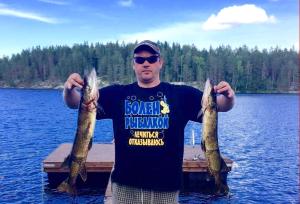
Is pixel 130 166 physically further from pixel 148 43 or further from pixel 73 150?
pixel 148 43

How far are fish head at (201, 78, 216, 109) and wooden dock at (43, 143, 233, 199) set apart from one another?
13.2 metres

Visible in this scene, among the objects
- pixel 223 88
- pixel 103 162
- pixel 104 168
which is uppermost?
pixel 223 88

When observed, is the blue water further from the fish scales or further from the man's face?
the man's face

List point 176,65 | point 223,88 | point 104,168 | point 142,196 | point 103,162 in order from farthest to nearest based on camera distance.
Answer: point 176,65 < point 103,162 < point 104,168 < point 142,196 < point 223,88

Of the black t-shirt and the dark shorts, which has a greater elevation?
the black t-shirt

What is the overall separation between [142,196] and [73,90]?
1859mm

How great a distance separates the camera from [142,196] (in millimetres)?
5648

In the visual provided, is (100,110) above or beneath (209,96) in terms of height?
beneath

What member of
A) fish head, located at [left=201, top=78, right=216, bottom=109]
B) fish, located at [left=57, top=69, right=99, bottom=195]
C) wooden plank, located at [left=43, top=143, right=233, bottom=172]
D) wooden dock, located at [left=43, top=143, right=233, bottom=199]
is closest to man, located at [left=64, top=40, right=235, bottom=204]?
fish head, located at [left=201, top=78, right=216, bottom=109]

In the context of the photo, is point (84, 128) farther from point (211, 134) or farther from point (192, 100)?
point (211, 134)

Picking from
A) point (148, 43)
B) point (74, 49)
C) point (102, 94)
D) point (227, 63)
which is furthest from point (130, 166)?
point (74, 49)

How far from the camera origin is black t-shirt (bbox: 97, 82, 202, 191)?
5484 millimetres

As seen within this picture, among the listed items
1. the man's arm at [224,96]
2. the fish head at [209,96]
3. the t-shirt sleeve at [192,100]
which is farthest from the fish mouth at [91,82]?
the man's arm at [224,96]

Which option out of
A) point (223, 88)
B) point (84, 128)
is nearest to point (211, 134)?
point (223, 88)
